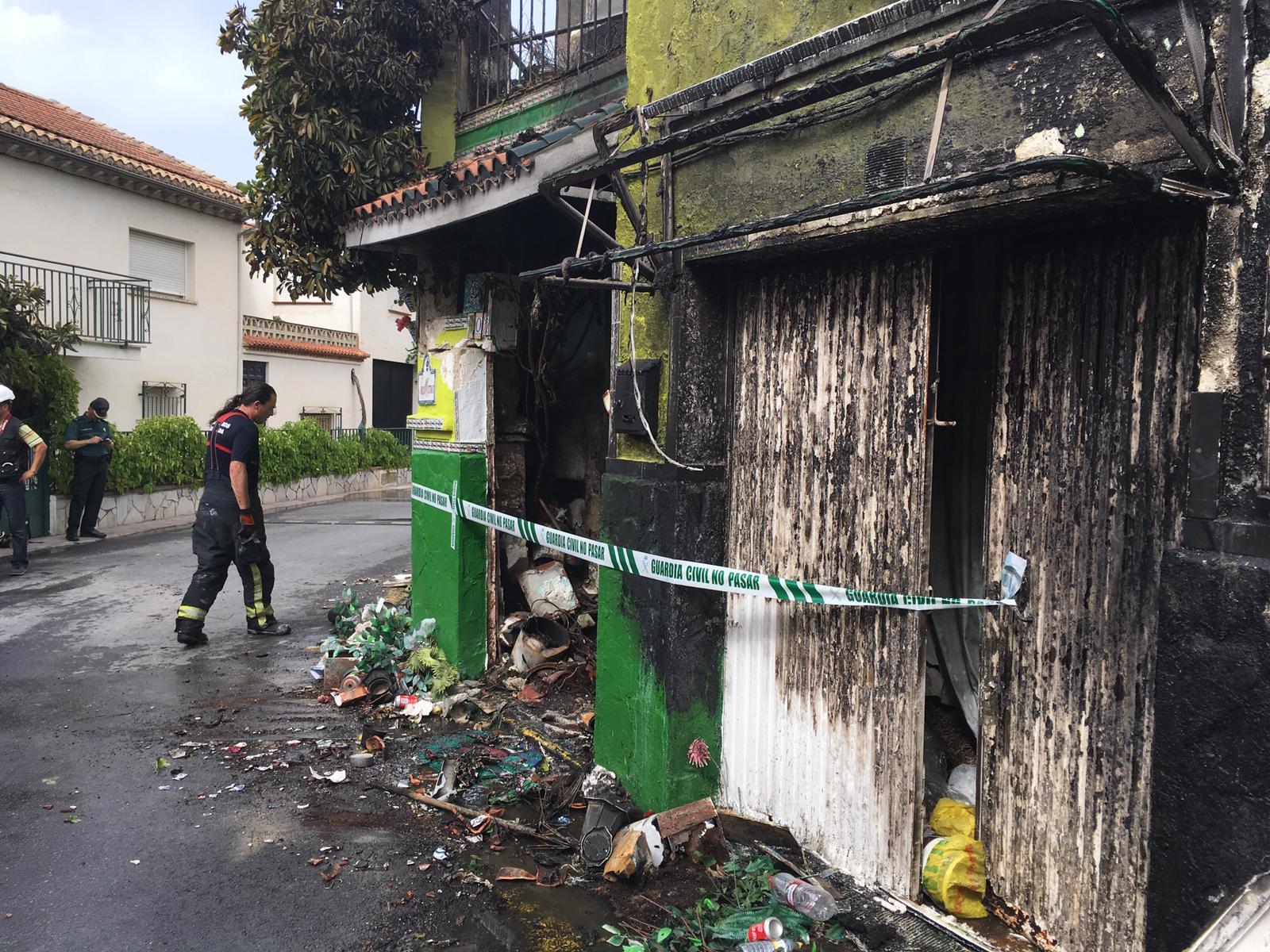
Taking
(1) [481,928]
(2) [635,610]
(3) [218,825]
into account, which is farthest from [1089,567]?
(3) [218,825]

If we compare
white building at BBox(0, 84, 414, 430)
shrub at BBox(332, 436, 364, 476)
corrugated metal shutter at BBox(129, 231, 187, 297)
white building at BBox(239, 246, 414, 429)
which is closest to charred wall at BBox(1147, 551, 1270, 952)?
white building at BBox(0, 84, 414, 430)

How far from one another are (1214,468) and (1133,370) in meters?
0.52

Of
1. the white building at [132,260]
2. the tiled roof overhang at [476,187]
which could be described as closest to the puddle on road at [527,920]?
the tiled roof overhang at [476,187]

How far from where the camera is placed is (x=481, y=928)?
11.2 ft

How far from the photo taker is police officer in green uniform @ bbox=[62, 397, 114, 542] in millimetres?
12617

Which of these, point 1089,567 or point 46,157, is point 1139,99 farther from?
point 46,157

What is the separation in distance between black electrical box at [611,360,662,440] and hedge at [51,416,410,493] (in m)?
12.2

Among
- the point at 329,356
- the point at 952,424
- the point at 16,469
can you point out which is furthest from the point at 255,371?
the point at 952,424

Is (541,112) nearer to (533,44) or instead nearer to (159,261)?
(533,44)

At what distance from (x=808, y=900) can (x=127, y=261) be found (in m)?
18.9

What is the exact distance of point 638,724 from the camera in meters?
4.24

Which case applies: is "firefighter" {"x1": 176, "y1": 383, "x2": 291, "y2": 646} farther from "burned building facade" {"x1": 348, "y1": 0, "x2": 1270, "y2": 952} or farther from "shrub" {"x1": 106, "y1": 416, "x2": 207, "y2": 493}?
"shrub" {"x1": 106, "y1": 416, "x2": 207, "y2": 493}

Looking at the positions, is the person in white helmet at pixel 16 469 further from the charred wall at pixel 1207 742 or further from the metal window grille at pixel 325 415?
the metal window grille at pixel 325 415

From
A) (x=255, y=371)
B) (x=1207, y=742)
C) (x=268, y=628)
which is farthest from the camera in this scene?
(x=255, y=371)
